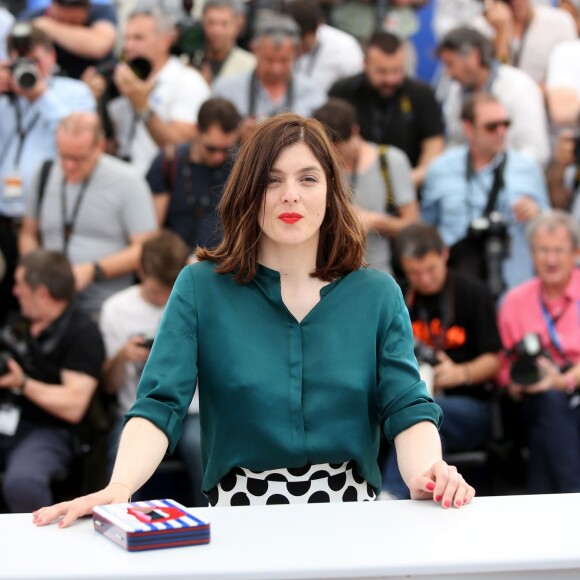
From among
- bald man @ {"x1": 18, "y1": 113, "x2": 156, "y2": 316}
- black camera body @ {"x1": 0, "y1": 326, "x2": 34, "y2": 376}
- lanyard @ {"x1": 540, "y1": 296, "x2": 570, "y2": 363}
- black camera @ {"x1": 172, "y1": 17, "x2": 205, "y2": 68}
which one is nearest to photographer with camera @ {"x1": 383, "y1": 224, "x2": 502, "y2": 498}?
lanyard @ {"x1": 540, "y1": 296, "x2": 570, "y2": 363}

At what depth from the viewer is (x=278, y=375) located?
2.25 m

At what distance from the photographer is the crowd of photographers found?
15.6 ft

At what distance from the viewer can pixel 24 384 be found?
180 inches

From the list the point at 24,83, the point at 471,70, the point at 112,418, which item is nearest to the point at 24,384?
the point at 112,418

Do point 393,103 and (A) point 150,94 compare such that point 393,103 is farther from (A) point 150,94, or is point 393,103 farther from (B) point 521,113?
(A) point 150,94

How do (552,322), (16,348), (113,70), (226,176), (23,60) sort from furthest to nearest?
(113,70), (23,60), (226,176), (552,322), (16,348)

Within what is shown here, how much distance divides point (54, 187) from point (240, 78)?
1.27 m

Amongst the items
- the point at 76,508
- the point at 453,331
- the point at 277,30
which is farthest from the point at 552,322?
the point at 76,508

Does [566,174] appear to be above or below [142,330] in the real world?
above

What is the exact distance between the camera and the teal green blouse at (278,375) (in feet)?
7.34

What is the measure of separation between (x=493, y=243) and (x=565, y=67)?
176cm

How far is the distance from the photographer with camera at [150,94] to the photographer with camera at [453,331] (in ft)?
5.23

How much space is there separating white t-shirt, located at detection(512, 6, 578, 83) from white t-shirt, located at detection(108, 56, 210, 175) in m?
2.03

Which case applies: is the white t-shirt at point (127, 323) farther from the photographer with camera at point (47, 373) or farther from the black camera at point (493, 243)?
the black camera at point (493, 243)
